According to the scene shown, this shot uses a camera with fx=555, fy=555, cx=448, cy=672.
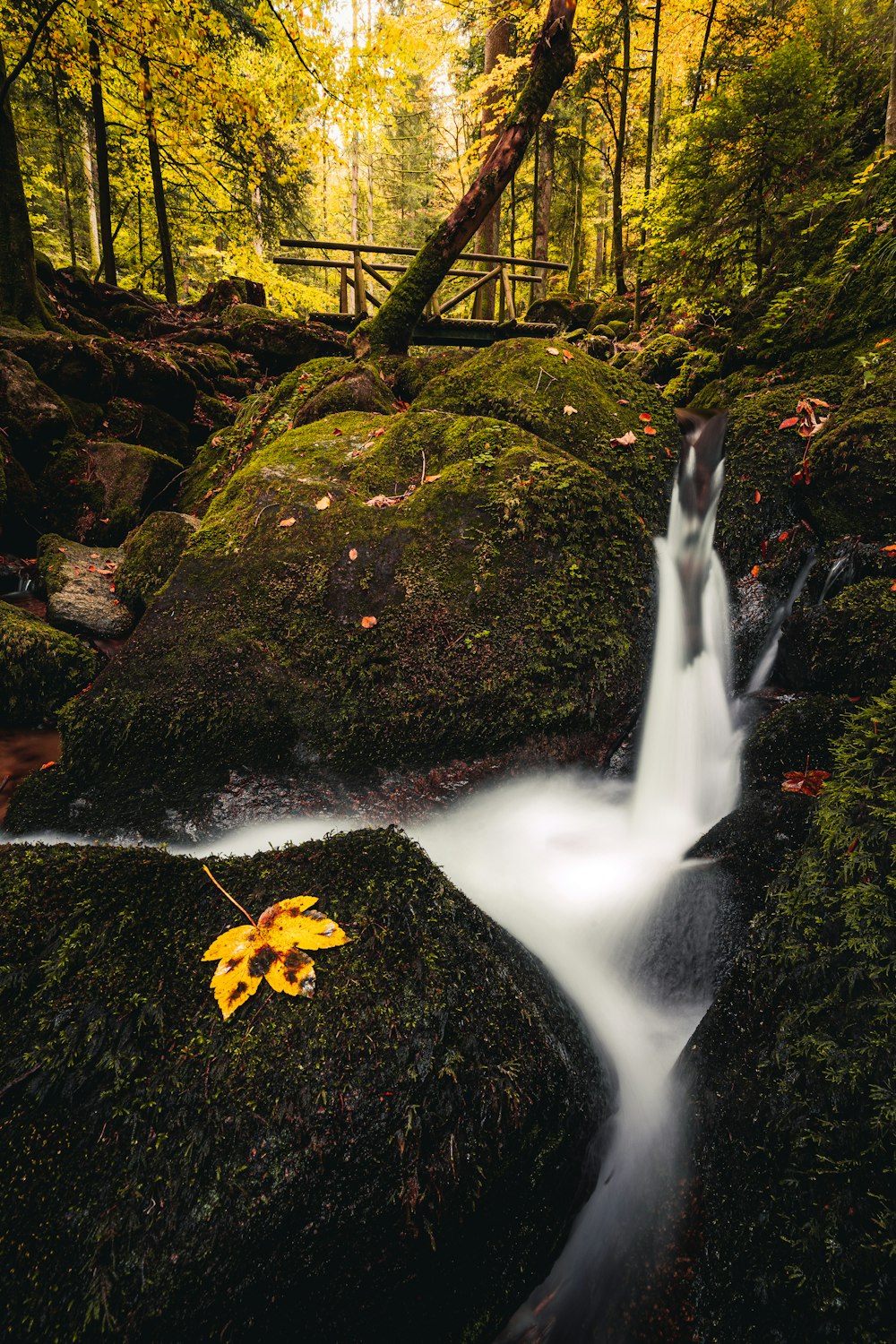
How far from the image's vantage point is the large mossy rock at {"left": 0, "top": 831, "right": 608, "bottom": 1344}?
1158mm

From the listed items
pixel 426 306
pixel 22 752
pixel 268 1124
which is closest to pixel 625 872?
pixel 268 1124

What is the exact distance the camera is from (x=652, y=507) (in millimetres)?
4191

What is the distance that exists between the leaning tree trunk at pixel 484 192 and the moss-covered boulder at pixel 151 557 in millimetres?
3218

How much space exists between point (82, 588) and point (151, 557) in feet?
2.10

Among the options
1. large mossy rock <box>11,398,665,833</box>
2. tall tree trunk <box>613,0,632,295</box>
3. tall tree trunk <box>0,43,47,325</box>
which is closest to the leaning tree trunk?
large mossy rock <box>11,398,665,833</box>

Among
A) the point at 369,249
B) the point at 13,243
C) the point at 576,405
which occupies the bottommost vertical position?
the point at 576,405

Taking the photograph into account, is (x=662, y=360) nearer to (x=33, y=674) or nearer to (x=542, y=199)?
(x=33, y=674)

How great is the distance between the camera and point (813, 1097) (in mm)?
1345

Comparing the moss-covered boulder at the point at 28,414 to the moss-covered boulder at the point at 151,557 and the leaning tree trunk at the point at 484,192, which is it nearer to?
the moss-covered boulder at the point at 151,557

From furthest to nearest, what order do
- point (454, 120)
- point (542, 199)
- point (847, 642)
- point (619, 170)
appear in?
point (454, 120), point (542, 199), point (619, 170), point (847, 642)

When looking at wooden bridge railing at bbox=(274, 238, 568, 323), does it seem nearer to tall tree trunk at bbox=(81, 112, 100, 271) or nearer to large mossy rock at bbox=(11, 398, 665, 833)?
large mossy rock at bbox=(11, 398, 665, 833)

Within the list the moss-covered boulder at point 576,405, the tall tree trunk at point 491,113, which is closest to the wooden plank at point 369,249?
the tall tree trunk at point 491,113

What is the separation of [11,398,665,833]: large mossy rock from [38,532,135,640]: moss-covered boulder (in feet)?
3.53

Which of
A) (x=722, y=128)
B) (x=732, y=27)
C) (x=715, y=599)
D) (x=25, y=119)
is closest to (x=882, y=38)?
(x=732, y=27)
